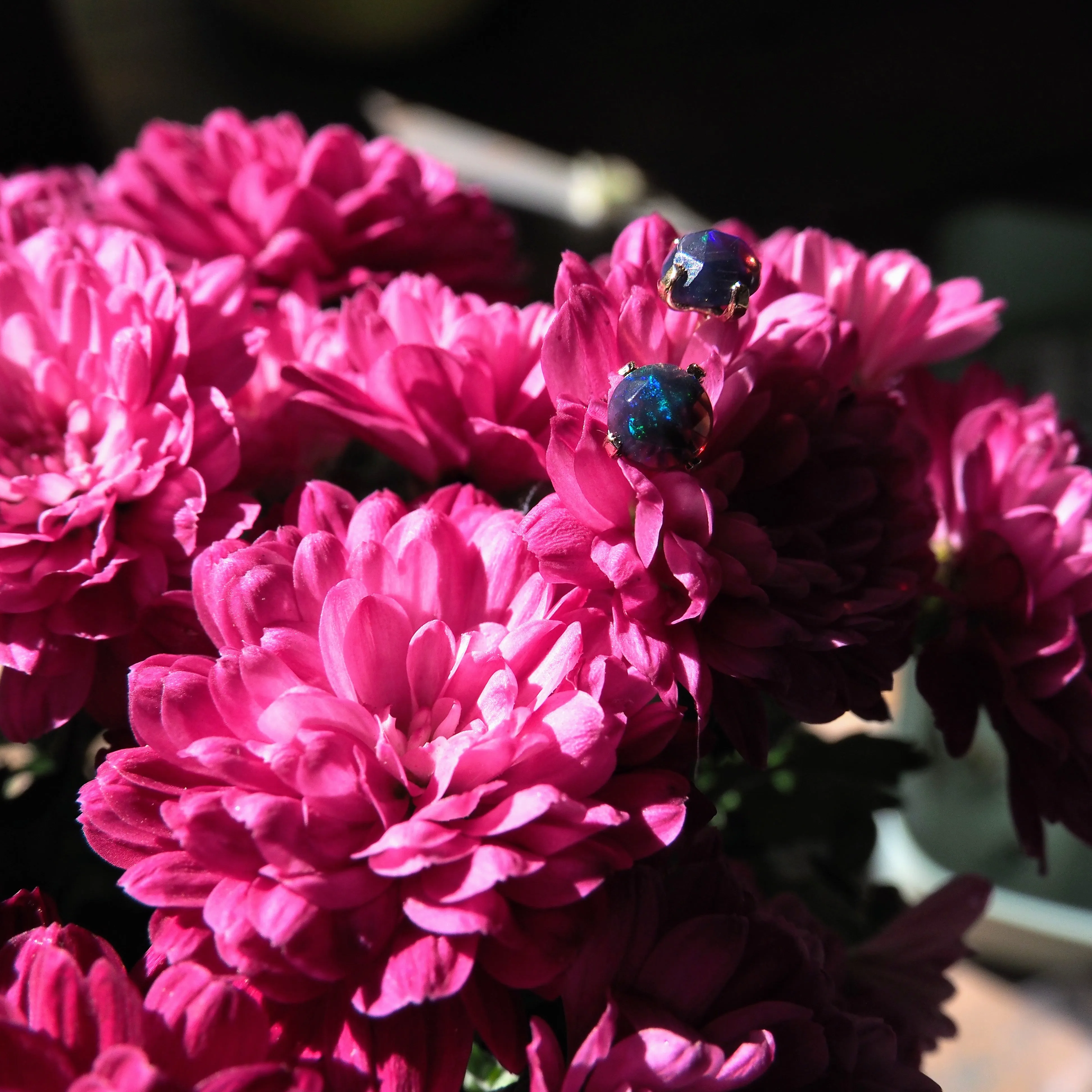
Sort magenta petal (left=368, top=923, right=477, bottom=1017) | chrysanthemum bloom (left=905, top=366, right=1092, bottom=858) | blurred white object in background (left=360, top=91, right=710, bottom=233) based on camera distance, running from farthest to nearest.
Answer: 1. blurred white object in background (left=360, top=91, right=710, bottom=233)
2. chrysanthemum bloom (left=905, top=366, right=1092, bottom=858)
3. magenta petal (left=368, top=923, right=477, bottom=1017)

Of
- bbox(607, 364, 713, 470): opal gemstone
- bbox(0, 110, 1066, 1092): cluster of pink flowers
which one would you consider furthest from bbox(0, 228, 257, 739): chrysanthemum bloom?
bbox(607, 364, 713, 470): opal gemstone

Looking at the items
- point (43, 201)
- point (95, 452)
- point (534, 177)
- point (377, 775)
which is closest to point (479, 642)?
point (377, 775)

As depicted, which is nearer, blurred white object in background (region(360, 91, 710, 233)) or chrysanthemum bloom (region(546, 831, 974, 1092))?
chrysanthemum bloom (region(546, 831, 974, 1092))

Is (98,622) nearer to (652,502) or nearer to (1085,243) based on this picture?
(652,502)

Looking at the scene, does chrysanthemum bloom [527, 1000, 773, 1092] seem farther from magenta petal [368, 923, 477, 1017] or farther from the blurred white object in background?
the blurred white object in background

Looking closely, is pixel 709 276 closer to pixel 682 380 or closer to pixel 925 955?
pixel 682 380

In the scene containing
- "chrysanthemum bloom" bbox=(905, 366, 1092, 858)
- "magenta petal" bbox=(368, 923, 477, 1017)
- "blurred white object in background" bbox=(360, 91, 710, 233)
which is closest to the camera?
"magenta petal" bbox=(368, 923, 477, 1017)
